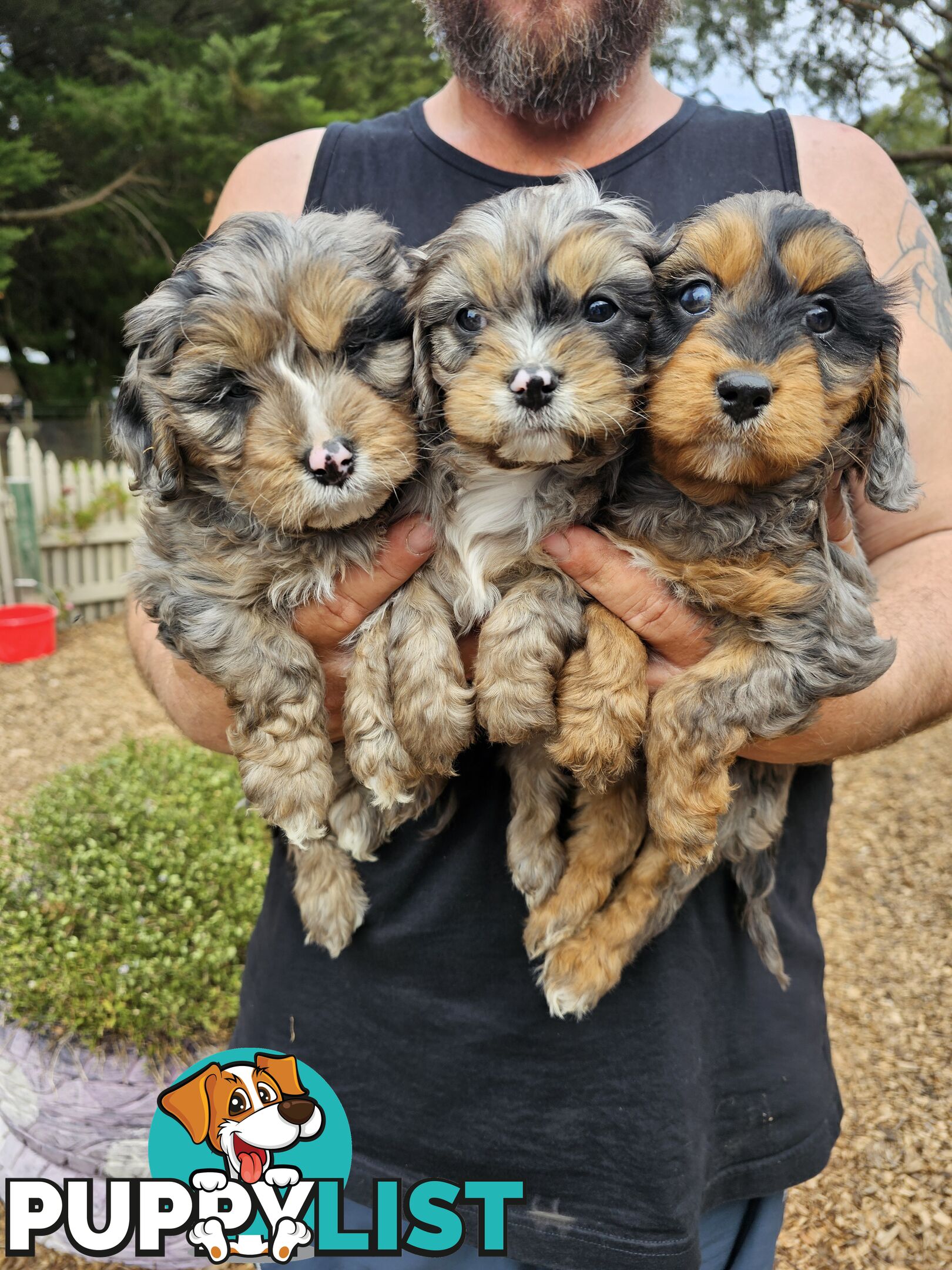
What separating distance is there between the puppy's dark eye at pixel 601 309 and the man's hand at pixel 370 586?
23.7 inches

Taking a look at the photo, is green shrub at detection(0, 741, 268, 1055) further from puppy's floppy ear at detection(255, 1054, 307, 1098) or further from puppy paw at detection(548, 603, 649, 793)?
puppy paw at detection(548, 603, 649, 793)

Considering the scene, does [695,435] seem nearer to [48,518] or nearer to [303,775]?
[303,775]

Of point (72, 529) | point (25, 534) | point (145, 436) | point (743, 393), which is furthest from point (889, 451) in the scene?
point (72, 529)

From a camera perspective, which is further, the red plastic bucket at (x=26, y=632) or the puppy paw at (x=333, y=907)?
the red plastic bucket at (x=26, y=632)

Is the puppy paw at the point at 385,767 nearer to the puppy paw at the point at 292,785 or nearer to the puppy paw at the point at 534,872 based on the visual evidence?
the puppy paw at the point at 292,785

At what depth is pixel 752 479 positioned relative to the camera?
202 centimetres

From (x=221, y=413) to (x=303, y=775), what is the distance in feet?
2.75

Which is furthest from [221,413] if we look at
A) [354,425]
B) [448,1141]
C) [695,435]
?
[448,1141]

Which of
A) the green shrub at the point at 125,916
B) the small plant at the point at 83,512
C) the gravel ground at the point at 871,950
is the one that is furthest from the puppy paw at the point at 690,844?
the small plant at the point at 83,512

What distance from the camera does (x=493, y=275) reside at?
6.90 ft

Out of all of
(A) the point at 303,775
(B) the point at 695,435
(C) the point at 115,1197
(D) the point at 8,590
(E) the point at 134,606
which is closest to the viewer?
(B) the point at 695,435

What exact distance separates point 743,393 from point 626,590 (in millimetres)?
505

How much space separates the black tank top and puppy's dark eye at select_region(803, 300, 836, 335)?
0.63 meters

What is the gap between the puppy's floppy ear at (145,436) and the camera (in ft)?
7.53
